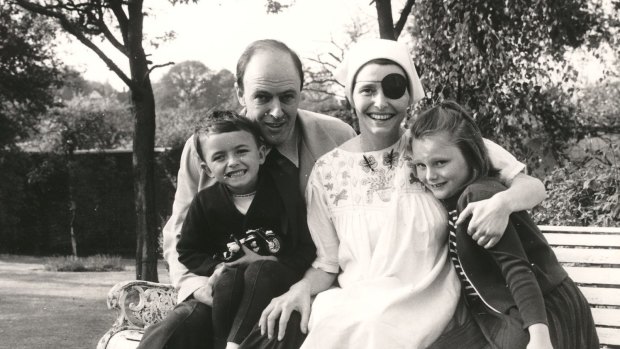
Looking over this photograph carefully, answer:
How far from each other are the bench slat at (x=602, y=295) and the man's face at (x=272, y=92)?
159 centimetres

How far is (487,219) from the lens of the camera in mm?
2250

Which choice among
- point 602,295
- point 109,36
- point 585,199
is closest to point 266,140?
point 602,295

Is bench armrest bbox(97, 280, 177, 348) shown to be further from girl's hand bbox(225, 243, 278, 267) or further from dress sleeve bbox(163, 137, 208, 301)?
girl's hand bbox(225, 243, 278, 267)

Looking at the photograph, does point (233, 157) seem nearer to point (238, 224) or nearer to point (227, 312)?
point (238, 224)

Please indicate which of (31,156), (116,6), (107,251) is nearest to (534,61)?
(116,6)

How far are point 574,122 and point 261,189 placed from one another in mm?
6285

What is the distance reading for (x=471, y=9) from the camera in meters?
7.52

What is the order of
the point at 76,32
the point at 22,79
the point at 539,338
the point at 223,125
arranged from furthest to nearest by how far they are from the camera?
the point at 22,79, the point at 76,32, the point at 223,125, the point at 539,338

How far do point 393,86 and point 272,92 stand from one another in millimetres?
518

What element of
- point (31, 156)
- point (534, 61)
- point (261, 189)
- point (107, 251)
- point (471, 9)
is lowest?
point (107, 251)

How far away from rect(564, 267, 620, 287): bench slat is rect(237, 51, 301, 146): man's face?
1522 mm

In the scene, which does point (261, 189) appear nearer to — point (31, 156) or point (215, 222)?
point (215, 222)

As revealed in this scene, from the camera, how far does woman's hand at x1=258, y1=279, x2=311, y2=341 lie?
2.42 meters

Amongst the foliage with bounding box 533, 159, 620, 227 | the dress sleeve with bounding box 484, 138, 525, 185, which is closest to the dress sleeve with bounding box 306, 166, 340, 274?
the dress sleeve with bounding box 484, 138, 525, 185
